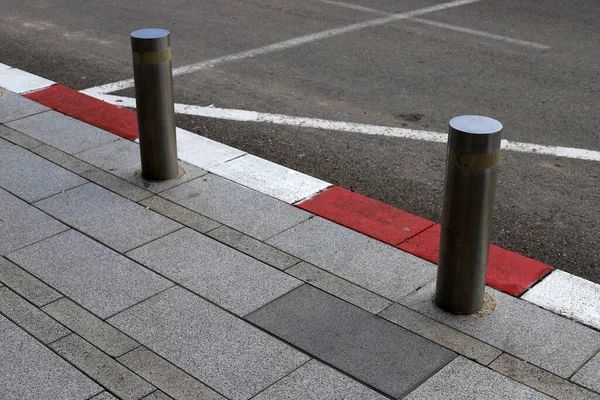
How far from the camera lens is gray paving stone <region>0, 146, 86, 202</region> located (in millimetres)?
A: 6406

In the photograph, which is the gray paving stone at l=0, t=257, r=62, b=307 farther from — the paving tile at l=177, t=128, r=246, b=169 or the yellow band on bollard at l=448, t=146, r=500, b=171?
the yellow band on bollard at l=448, t=146, r=500, b=171

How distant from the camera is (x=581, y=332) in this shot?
15.2 ft

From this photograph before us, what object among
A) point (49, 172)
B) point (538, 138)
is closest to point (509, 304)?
point (538, 138)

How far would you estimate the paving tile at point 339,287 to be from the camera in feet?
16.2

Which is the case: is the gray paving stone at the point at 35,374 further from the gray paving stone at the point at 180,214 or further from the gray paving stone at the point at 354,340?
the gray paving stone at the point at 180,214

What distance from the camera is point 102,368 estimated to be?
436 centimetres

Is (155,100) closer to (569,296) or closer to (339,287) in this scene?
(339,287)

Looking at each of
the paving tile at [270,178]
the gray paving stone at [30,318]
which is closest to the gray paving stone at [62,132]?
the paving tile at [270,178]

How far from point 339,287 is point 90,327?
1482mm

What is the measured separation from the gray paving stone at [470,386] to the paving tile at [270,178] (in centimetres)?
226

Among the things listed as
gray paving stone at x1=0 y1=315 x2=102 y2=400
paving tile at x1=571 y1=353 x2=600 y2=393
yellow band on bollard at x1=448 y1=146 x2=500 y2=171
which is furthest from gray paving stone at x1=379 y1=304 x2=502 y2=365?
gray paving stone at x1=0 y1=315 x2=102 y2=400

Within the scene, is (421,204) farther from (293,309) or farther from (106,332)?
(106,332)

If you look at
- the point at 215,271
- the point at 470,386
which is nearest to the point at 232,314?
the point at 215,271

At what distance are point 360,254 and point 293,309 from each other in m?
0.78
